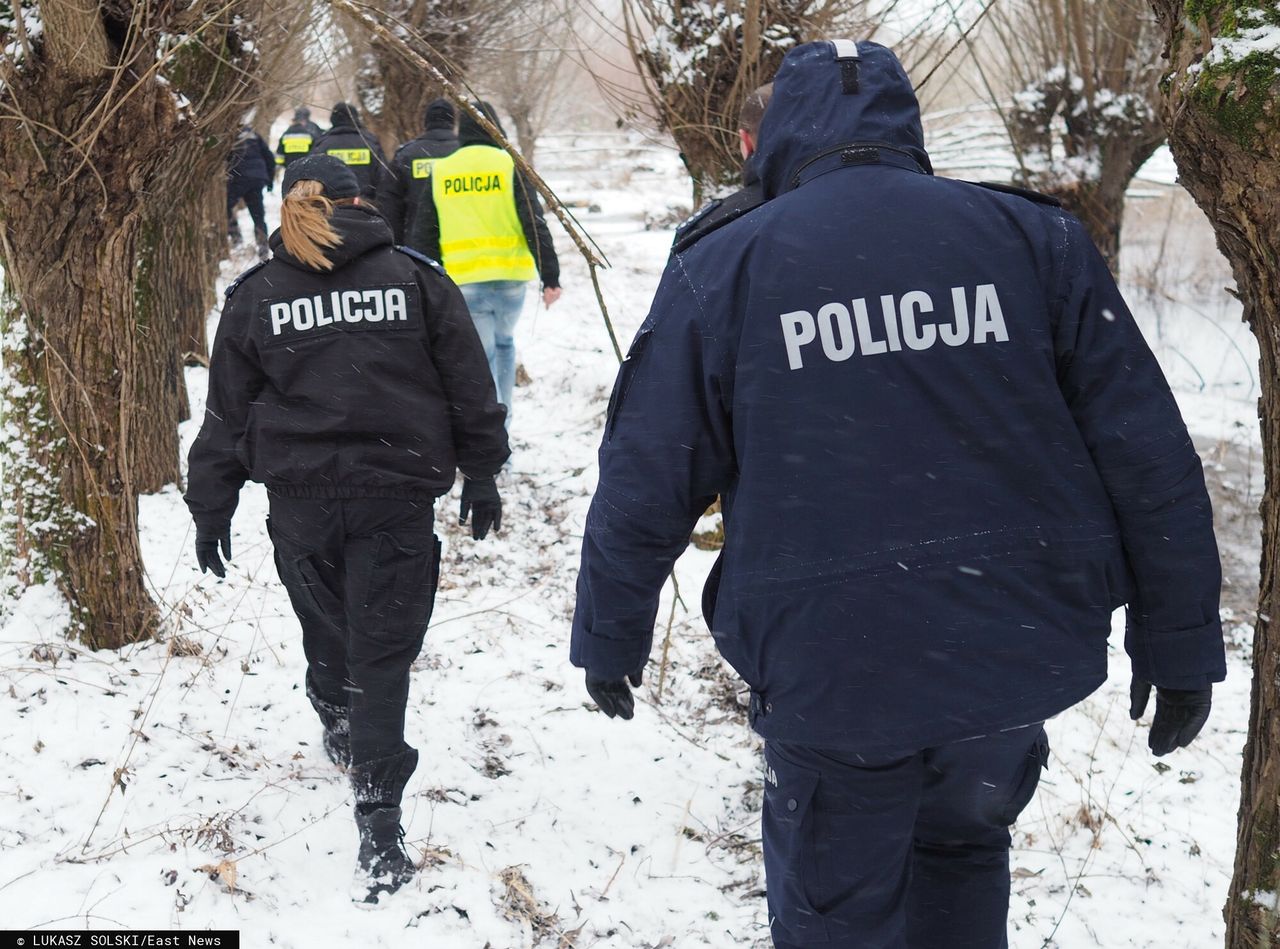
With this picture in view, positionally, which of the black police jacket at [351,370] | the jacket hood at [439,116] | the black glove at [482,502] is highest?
the jacket hood at [439,116]

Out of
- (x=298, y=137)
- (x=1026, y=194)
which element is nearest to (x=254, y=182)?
(x=298, y=137)

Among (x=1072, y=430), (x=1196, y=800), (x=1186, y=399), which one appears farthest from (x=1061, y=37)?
(x=1072, y=430)

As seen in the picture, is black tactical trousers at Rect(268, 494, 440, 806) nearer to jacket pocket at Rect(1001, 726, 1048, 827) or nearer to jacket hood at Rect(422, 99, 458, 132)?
jacket pocket at Rect(1001, 726, 1048, 827)

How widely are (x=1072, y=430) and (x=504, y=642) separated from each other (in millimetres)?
3002

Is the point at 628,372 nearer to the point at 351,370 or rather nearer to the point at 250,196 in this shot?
the point at 351,370

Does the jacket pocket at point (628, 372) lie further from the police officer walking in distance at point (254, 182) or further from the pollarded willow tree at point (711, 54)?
the police officer walking in distance at point (254, 182)

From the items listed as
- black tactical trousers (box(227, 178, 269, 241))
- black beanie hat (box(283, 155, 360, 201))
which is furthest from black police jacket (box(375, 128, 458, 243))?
black tactical trousers (box(227, 178, 269, 241))


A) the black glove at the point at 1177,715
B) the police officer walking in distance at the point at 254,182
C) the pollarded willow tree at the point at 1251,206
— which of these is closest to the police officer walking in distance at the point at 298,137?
the police officer walking in distance at the point at 254,182

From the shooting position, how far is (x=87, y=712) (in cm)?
334

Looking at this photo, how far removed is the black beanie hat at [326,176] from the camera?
270cm

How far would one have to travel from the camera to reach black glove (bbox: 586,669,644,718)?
79.9 inches

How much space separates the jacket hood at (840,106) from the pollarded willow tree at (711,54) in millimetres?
2913

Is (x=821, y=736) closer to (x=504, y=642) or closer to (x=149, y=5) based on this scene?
(x=504, y=642)

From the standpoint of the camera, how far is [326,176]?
107 inches
